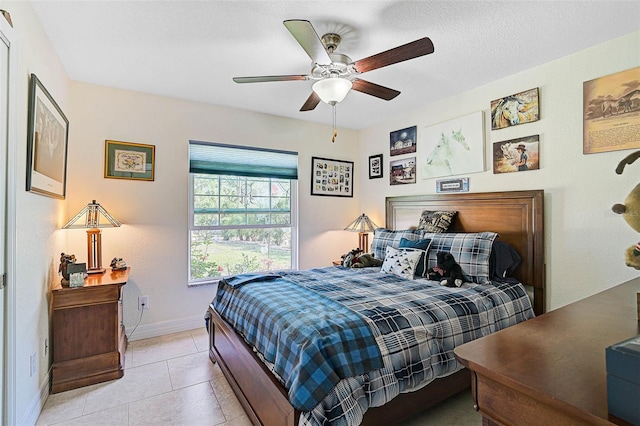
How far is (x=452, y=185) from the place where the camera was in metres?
3.36

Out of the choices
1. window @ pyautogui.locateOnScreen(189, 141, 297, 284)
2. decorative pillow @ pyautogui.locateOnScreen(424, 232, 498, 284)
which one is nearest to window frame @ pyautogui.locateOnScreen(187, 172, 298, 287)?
window @ pyautogui.locateOnScreen(189, 141, 297, 284)

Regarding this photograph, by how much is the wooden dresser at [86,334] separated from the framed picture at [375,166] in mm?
3274

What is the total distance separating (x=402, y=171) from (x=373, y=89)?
5.81ft

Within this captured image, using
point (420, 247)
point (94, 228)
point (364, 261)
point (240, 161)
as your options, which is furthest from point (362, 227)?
point (94, 228)

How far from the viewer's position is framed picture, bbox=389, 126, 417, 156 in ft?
12.5

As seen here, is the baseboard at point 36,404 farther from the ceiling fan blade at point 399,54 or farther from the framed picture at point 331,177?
the framed picture at point 331,177

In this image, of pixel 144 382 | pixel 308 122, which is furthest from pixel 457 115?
pixel 144 382

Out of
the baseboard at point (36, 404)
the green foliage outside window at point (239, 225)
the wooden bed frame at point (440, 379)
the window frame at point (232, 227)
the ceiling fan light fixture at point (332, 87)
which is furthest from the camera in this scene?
the green foliage outside window at point (239, 225)

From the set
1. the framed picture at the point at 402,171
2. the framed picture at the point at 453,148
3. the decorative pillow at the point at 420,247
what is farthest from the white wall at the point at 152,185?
the decorative pillow at the point at 420,247

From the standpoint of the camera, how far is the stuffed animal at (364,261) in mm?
3230

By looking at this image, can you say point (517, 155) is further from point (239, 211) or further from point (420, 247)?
point (239, 211)

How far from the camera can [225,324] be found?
2.33 metres

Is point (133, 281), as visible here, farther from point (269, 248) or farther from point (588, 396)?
point (588, 396)

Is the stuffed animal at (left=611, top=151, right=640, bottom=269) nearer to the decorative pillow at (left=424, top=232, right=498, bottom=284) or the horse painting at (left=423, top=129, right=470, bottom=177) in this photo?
the decorative pillow at (left=424, top=232, right=498, bottom=284)
